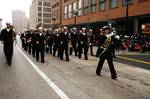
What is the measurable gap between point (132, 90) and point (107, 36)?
2975 millimetres

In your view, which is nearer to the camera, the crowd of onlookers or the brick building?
the crowd of onlookers

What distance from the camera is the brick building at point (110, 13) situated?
35.7 m

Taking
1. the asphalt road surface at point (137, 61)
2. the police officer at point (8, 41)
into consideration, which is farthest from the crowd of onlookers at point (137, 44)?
the police officer at point (8, 41)

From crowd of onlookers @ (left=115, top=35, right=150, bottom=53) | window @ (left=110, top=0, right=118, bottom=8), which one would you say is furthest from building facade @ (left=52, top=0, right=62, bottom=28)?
crowd of onlookers @ (left=115, top=35, right=150, bottom=53)

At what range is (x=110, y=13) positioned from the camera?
43250mm

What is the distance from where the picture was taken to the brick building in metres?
35.7

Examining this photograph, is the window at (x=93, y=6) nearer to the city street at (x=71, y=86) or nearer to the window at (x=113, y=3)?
the window at (x=113, y=3)

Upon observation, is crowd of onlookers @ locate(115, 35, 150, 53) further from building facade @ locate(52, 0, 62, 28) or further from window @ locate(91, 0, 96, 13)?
building facade @ locate(52, 0, 62, 28)

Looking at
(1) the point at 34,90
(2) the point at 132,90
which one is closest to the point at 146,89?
(2) the point at 132,90

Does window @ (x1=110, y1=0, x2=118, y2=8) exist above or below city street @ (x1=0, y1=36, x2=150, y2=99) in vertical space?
above

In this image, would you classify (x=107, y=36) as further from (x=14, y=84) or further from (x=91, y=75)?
(x=14, y=84)

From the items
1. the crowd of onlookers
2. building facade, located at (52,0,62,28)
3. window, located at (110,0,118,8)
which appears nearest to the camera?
the crowd of onlookers

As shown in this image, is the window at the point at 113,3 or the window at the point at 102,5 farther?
the window at the point at 102,5

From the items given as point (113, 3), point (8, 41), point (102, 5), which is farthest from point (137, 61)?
point (102, 5)
